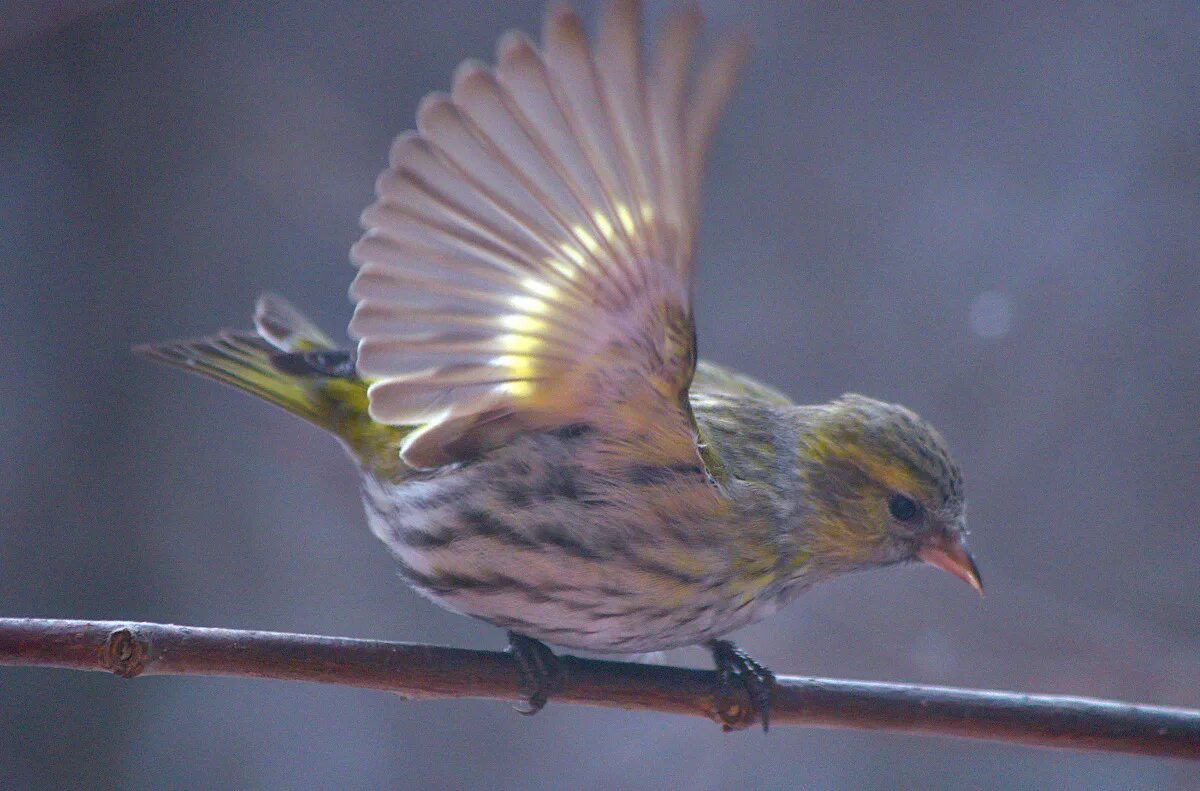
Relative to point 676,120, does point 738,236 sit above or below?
above

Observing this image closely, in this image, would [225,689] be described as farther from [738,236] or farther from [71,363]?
[738,236]

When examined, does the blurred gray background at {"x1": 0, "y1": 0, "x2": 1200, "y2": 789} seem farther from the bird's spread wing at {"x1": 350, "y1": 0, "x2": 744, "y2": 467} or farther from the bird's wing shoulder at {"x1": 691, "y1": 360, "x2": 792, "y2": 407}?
the bird's spread wing at {"x1": 350, "y1": 0, "x2": 744, "y2": 467}

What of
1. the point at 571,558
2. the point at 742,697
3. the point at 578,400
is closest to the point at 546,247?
the point at 578,400

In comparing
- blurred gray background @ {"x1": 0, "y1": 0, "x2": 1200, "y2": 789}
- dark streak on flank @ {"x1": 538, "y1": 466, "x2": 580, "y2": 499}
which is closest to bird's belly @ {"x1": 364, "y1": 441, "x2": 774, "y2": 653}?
dark streak on flank @ {"x1": 538, "y1": 466, "x2": 580, "y2": 499}

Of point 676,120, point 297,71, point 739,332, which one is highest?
point 297,71

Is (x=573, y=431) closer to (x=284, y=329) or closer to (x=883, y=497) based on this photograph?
(x=883, y=497)

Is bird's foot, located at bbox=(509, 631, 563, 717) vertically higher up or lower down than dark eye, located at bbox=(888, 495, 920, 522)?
lower down

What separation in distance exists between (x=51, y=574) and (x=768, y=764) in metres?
1.17

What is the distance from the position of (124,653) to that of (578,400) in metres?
0.46

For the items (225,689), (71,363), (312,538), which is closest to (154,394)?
(71,363)

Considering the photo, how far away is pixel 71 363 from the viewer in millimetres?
1723

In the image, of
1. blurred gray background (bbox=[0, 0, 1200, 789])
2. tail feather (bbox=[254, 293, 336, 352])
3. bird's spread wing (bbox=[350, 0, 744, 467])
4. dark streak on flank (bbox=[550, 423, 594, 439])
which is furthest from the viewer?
blurred gray background (bbox=[0, 0, 1200, 789])

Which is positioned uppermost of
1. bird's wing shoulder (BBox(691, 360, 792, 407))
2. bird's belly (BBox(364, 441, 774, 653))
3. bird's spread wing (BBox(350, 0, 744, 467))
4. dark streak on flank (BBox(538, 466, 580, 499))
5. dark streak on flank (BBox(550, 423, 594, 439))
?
bird's wing shoulder (BBox(691, 360, 792, 407))

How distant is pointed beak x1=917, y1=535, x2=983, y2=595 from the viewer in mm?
1235
